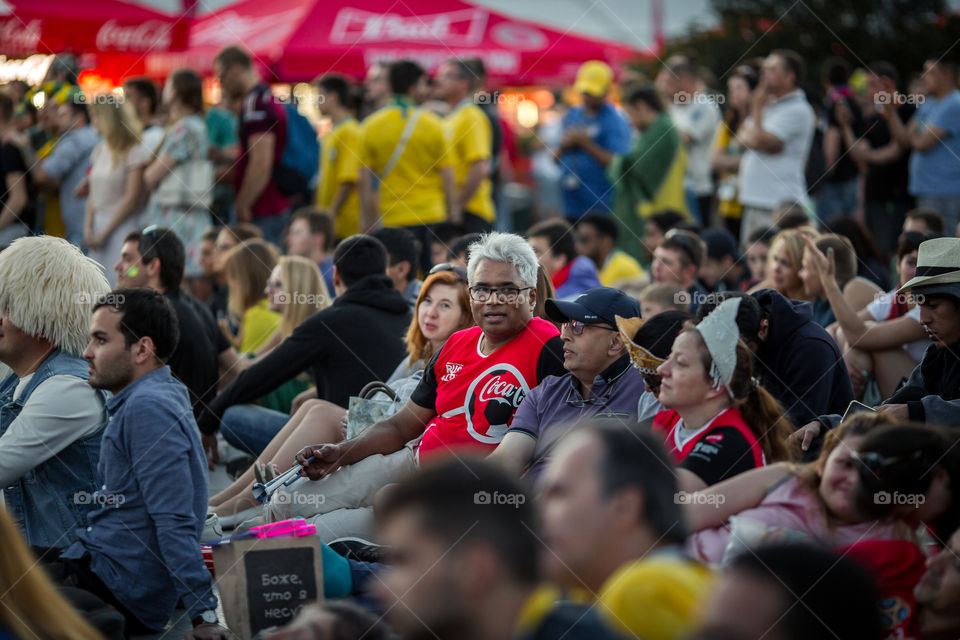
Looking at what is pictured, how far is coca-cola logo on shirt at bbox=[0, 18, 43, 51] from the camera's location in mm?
13422

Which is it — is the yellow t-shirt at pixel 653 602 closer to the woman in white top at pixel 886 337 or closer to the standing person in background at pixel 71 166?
the woman in white top at pixel 886 337

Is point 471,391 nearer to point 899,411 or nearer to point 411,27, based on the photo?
point 899,411

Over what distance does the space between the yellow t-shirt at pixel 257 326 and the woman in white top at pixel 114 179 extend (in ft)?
6.07

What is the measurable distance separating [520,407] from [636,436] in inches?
72.1

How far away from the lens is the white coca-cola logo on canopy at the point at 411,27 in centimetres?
1330

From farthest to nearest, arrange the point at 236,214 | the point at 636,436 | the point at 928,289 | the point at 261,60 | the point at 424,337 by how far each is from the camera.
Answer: the point at 261,60
the point at 236,214
the point at 424,337
the point at 928,289
the point at 636,436

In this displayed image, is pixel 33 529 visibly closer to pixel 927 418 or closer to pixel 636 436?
pixel 636 436

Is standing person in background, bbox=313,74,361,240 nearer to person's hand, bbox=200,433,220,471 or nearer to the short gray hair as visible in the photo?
person's hand, bbox=200,433,220,471

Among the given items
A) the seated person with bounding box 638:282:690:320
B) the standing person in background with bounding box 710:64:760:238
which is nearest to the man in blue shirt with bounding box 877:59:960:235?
the standing person in background with bounding box 710:64:760:238

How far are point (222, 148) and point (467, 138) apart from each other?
2.01 m

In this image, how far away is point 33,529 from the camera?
4.11m

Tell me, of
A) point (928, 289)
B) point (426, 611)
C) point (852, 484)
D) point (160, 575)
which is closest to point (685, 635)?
point (426, 611)

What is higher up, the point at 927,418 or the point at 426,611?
the point at 426,611

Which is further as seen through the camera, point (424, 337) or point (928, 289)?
point (424, 337)
